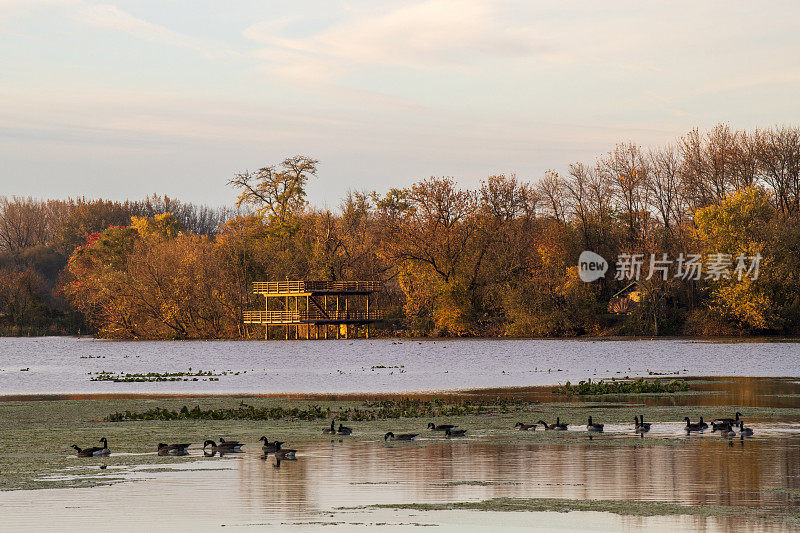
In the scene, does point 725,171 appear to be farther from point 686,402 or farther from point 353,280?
point 686,402

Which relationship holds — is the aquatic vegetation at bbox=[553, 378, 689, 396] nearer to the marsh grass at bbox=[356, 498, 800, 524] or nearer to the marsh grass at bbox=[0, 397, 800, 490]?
the marsh grass at bbox=[0, 397, 800, 490]

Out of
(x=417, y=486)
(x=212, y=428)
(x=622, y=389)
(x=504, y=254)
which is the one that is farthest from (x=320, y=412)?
(x=504, y=254)

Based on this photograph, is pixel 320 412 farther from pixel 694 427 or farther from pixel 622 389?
pixel 622 389

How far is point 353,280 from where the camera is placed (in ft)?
370

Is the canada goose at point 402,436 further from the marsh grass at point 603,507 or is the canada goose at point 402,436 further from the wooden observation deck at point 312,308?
the wooden observation deck at point 312,308

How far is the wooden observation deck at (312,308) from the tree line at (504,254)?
9.34 ft

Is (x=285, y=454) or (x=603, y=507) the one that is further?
(x=285, y=454)

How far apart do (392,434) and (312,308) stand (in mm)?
91224

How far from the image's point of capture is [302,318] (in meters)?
110

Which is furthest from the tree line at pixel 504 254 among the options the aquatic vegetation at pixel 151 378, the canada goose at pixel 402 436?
the canada goose at pixel 402 436

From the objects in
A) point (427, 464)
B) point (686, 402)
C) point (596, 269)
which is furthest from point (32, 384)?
point (596, 269)

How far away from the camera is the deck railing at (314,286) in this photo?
107 metres

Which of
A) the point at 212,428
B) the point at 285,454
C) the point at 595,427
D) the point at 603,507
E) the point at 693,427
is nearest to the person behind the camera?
the point at 603,507

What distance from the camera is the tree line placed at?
90062 millimetres
